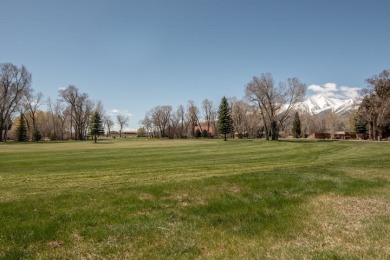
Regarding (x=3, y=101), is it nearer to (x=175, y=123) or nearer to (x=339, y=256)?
(x=175, y=123)

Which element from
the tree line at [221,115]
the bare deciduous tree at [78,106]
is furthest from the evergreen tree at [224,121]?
the bare deciduous tree at [78,106]

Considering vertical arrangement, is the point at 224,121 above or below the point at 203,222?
above

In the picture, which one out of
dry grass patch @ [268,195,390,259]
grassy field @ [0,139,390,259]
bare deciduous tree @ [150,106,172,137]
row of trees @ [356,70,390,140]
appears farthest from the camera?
bare deciduous tree @ [150,106,172,137]

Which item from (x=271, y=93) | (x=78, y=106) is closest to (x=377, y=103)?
(x=271, y=93)

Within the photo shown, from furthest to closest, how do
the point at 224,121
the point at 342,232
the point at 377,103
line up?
the point at 224,121 → the point at 377,103 → the point at 342,232

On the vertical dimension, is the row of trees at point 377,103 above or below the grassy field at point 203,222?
above

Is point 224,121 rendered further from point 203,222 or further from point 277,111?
point 203,222

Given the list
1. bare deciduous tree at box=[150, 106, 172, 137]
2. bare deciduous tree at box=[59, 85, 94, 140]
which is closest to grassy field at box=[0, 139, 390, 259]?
bare deciduous tree at box=[59, 85, 94, 140]

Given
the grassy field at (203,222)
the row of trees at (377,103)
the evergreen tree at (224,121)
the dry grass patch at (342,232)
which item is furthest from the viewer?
the evergreen tree at (224,121)

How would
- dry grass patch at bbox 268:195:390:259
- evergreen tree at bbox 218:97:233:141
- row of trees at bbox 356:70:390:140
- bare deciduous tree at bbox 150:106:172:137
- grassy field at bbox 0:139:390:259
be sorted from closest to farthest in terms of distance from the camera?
dry grass patch at bbox 268:195:390:259
grassy field at bbox 0:139:390:259
row of trees at bbox 356:70:390:140
evergreen tree at bbox 218:97:233:141
bare deciduous tree at bbox 150:106:172:137

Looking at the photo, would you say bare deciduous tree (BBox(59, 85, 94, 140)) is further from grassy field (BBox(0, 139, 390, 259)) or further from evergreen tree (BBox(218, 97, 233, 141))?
grassy field (BBox(0, 139, 390, 259))

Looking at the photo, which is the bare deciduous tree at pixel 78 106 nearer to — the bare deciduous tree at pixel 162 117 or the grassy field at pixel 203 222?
the bare deciduous tree at pixel 162 117

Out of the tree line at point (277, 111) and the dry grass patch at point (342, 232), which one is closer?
the dry grass patch at point (342, 232)

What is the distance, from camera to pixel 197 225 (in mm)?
6969
